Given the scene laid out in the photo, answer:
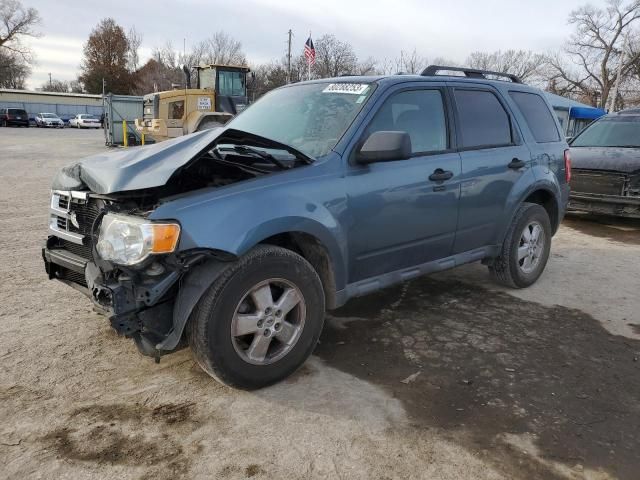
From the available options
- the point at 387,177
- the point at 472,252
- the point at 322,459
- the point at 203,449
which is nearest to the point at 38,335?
the point at 203,449

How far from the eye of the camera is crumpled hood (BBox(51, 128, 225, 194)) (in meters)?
2.93

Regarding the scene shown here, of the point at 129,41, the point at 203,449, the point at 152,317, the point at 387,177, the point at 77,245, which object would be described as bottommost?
the point at 203,449

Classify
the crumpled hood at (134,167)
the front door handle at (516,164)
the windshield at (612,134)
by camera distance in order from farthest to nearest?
the windshield at (612,134), the front door handle at (516,164), the crumpled hood at (134,167)

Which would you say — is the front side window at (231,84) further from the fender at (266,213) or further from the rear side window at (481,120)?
the fender at (266,213)

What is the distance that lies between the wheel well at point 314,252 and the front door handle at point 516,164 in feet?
7.19

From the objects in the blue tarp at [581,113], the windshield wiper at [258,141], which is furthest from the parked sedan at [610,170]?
the blue tarp at [581,113]

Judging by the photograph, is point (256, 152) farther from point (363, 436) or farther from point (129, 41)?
point (129, 41)

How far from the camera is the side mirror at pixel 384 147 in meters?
3.40

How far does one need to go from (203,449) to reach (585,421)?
6.87 ft

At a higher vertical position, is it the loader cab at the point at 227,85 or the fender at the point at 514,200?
the loader cab at the point at 227,85

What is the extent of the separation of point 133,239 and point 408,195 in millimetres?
1936

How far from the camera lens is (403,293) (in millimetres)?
4949

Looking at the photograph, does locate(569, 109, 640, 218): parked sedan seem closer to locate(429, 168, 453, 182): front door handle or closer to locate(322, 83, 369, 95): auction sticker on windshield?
locate(429, 168, 453, 182): front door handle

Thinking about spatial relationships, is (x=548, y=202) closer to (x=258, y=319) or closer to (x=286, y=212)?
(x=286, y=212)
